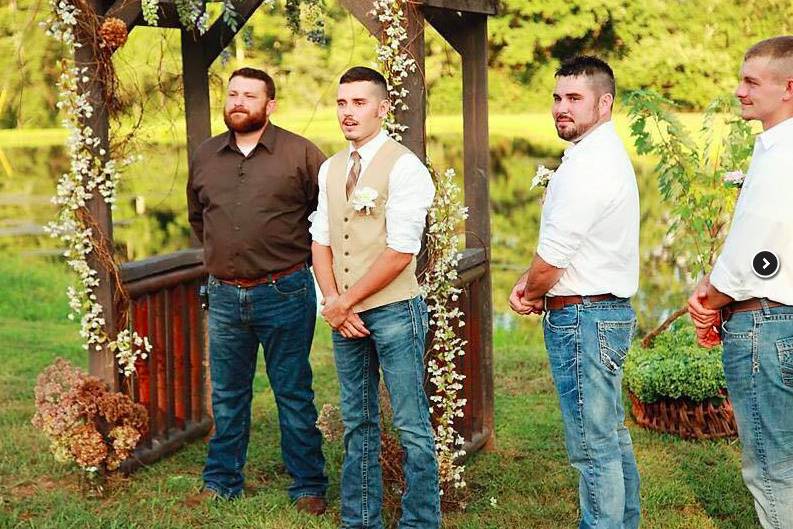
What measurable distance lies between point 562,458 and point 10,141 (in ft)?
65.1

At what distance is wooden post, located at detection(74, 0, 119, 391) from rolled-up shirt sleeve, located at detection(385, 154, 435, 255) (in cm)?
160

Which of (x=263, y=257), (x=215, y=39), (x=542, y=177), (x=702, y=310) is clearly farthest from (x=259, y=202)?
(x=702, y=310)

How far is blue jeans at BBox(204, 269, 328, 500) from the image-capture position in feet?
14.4

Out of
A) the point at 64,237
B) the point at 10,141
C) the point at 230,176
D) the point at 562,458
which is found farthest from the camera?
the point at 10,141

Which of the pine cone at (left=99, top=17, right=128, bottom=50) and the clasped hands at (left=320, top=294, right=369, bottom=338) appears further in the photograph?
the pine cone at (left=99, top=17, right=128, bottom=50)

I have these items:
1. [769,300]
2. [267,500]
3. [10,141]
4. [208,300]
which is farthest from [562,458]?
[10,141]

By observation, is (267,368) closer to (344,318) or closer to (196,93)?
(344,318)

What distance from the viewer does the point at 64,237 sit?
4684 millimetres

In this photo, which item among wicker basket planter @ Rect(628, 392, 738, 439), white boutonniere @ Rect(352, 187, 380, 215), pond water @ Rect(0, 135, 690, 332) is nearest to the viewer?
white boutonniere @ Rect(352, 187, 380, 215)

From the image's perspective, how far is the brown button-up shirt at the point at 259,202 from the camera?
4344 millimetres

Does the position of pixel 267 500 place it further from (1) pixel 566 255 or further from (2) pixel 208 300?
(1) pixel 566 255

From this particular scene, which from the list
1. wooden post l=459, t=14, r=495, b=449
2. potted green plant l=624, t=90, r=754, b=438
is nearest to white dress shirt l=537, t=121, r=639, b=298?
wooden post l=459, t=14, r=495, b=449

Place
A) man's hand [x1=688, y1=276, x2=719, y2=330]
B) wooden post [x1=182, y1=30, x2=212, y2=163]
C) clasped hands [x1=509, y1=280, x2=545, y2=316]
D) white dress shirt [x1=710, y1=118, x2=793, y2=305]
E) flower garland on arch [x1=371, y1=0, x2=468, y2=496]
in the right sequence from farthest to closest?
wooden post [x1=182, y1=30, x2=212, y2=163] → flower garland on arch [x1=371, y1=0, x2=468, y2=496] → clasped hands [x1=509, y1=280, x2=545, y2=316] → man's hand [x1=688, y1=276, x2=719, y2=330] → white dress shirt [x1=710, y1=118, x2=793, y2=305]

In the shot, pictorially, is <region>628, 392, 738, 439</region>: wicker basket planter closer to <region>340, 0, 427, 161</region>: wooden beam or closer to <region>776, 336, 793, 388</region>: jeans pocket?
<region>340, 0, 427, 161</region>: wooden beam
